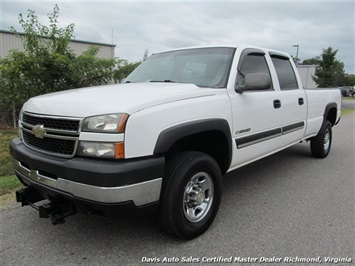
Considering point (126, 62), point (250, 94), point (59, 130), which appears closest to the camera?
point (59, 130)

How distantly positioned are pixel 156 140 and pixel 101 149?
0.43 meters

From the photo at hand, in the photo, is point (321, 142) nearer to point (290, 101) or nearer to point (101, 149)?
point (290, 101)

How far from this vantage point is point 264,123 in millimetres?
3959

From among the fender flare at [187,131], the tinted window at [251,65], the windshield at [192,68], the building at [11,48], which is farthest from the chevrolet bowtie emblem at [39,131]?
the building at [11,48]

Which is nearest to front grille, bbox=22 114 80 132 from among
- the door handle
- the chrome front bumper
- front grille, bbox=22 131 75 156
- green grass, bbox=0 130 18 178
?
front grille, bbox=22 131 75 156

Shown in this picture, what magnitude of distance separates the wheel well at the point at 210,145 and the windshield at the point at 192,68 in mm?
574

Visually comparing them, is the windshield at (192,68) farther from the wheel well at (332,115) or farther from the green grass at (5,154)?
the wheel well at (332,115)

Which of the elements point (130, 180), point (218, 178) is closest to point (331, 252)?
point (218, 178)

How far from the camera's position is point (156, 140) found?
2541 mm

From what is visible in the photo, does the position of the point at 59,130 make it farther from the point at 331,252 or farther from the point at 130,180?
the point at 331,252

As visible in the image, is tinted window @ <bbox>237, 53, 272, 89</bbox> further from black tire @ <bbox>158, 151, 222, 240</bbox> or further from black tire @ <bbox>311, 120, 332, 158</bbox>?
black tire @ <bbox>311, 120, 332, 158</bbox>

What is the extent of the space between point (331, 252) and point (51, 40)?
20.7ft

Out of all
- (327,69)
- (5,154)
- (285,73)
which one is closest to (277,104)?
(285,73)

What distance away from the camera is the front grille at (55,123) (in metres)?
2.54
